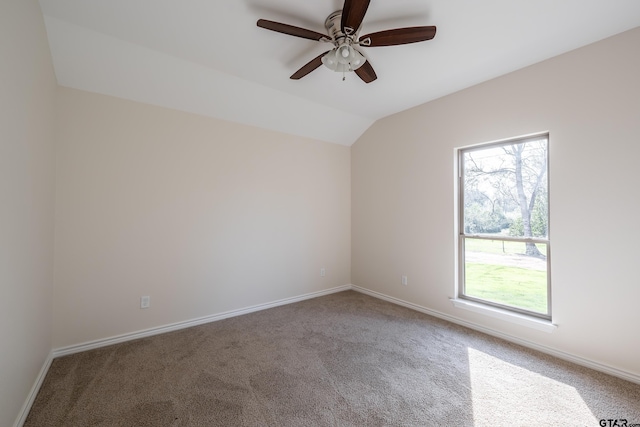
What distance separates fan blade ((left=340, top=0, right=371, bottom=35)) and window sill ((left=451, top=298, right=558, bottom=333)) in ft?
9.75

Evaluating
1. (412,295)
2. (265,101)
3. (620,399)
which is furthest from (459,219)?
(265,101)

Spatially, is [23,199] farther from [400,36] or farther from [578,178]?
[578,178]

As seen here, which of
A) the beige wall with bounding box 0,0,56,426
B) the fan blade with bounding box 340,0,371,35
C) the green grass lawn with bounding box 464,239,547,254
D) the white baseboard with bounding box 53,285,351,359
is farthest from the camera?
the green grass lawn with bounding box 464,239,547,254

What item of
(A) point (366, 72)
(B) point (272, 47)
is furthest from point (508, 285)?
(B) point (272, 47)

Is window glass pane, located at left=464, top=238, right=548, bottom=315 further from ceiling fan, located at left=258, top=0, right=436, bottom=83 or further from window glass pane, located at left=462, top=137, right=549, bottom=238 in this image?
ceiling fan, located at left=258, top=0, right=436, bottom=83

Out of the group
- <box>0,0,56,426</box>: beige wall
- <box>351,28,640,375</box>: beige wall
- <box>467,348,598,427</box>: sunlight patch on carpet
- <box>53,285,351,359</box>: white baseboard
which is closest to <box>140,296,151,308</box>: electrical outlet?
<box>53,285,351,359</box>: white baseboard

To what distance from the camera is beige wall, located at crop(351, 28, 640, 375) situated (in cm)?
208

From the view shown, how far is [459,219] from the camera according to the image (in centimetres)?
323

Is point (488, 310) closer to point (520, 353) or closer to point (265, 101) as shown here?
point (520, 353)

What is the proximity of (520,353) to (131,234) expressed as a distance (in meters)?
3.96

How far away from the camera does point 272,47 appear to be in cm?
230

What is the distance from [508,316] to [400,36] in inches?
110

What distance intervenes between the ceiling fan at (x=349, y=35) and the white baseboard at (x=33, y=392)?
2833 mm

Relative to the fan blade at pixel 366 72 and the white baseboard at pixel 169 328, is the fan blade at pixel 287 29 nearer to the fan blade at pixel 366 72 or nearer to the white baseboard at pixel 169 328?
the fan blade at pixel 366 72
